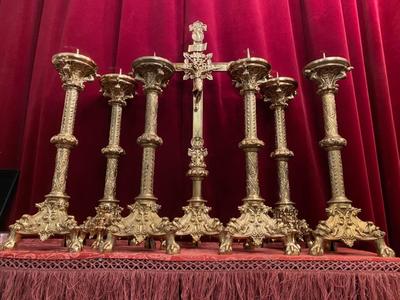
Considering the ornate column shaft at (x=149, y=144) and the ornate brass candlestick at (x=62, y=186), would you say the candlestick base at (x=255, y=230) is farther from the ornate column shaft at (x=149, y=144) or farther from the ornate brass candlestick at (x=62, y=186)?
the ornate brass candlestick at (x=62, y=186)

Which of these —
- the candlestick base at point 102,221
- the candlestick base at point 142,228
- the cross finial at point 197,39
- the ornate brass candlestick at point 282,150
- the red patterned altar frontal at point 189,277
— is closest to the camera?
the red patterned altar frontal at point 189,277

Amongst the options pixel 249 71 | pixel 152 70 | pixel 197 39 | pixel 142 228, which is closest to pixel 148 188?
pixel 142 228

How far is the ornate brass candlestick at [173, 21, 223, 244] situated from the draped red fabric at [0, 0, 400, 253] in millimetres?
178

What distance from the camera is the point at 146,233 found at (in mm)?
861

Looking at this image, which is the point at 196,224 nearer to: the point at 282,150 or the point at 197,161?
the point at 197,161

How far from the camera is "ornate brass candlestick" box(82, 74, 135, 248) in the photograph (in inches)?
39.3

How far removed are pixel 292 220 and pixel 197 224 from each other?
0.32m

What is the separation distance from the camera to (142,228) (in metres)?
0.87

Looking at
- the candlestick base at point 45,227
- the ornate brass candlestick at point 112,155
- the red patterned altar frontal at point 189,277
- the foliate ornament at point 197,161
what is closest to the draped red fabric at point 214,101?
the ornate brass candlestick at point 112,155

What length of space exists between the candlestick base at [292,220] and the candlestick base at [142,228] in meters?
0.38

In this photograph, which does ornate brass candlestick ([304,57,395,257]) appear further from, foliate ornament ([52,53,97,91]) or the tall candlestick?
foliate ornament ([52,53,97,91])

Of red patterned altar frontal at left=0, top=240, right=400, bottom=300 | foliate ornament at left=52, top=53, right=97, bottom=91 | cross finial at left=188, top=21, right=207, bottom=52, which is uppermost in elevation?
cross finial at left=188, top=21, right=207, bottom=52

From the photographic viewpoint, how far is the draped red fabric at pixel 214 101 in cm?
124

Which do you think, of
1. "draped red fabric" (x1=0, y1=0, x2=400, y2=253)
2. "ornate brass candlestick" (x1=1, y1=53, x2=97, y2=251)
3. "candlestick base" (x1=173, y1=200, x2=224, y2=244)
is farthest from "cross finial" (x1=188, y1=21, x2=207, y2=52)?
"candlestick base" (x1=173, y1=200, x2=224, y2=244)
